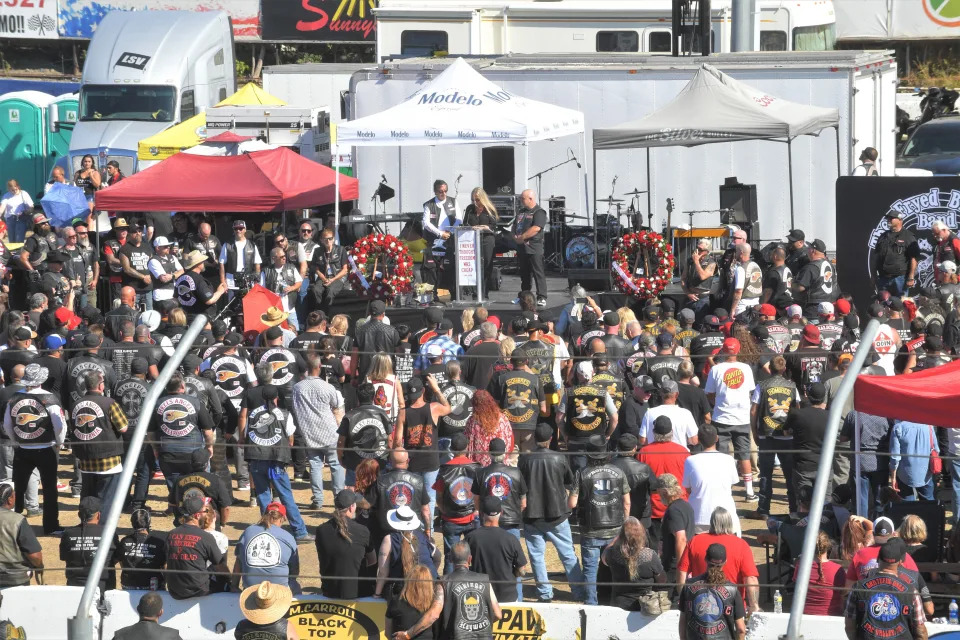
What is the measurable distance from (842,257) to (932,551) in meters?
6.35

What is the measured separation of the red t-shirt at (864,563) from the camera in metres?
8.85

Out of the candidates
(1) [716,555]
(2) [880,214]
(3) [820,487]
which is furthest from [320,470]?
(2) [880,214]

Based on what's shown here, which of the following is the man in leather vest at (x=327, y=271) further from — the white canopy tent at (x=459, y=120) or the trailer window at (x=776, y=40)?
the trailer window at (x=776, y=40)

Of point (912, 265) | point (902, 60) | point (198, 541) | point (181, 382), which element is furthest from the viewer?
point (902, 60)

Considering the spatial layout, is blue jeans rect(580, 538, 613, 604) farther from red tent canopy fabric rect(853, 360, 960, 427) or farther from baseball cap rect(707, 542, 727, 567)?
red tent canopy fabric rect(853, 360, 960, 427)

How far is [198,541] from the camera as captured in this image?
385 inches

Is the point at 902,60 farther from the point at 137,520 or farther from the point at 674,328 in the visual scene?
the point at 137,520

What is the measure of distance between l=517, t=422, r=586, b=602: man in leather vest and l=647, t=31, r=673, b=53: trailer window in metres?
14.6

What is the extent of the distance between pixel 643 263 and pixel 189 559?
25.2ft

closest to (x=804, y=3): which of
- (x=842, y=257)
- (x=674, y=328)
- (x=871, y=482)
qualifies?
(x=842, y=257)

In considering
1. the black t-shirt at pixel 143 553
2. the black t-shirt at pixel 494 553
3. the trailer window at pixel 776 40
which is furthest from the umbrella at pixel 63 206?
the trailer window at pixel 776 40

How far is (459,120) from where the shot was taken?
16609mm

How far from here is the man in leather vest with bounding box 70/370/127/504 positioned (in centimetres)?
1170

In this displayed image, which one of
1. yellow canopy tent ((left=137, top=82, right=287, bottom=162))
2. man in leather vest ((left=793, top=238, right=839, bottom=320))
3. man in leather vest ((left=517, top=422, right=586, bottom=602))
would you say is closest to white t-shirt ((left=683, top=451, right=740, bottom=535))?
man in leather vest ((left=517, top=422, right=586, bottom=602))
